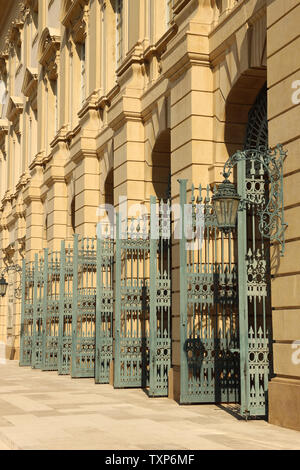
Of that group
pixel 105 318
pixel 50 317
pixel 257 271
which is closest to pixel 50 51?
pixel 50 317

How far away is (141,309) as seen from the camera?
52.1ft

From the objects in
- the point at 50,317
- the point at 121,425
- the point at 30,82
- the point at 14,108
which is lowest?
the point at 121,425

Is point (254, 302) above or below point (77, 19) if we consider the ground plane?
below

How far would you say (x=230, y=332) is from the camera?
1218 cm

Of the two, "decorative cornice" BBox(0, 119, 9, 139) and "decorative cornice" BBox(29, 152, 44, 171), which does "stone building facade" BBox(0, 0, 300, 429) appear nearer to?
"decorative cornice" BBox(29, 152, 44, 171)

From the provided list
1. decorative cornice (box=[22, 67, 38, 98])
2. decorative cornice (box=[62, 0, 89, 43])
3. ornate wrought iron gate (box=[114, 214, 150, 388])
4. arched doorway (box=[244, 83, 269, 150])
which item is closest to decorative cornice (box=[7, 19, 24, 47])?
decorative cornice (box=[22, 67, 38, 98])

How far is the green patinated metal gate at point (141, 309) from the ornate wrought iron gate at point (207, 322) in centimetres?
145

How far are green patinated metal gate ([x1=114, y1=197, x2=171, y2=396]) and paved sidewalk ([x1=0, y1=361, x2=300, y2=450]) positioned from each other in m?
0.68

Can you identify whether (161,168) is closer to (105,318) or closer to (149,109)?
(149,109)

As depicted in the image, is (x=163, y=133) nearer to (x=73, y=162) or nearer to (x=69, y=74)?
(x=73, y=162)

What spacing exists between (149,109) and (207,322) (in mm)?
6198

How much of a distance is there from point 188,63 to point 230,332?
4976 mm

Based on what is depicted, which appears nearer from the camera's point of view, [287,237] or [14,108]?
[287,237]

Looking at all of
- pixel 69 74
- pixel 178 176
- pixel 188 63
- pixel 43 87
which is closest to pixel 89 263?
pixel 178 176
